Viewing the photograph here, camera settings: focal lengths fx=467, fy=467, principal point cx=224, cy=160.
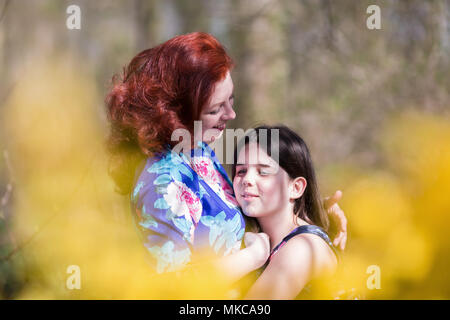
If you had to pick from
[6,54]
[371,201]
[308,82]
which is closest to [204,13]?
[308,82]

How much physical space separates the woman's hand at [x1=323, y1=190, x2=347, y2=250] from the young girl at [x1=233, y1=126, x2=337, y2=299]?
0.30ft

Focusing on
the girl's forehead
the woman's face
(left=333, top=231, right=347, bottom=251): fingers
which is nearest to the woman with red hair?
the woman's face

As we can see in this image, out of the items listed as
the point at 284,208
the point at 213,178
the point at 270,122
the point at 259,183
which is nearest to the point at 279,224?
the point at 284,208

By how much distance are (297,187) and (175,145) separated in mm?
424

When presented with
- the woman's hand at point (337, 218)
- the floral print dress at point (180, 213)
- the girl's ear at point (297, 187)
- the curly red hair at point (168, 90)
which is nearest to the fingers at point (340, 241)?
the woman's hand at point (337, 218)

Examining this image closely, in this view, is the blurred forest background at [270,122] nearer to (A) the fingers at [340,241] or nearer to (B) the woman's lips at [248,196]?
(A) the fingers at [340,241]

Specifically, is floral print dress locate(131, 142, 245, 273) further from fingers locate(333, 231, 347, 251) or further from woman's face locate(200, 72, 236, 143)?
fingers locate(333, 231, 347, 251)

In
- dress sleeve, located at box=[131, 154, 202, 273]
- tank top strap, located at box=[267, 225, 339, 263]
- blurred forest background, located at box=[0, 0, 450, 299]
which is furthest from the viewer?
blurred forest background, located at box=[0, 0, 450, 299]

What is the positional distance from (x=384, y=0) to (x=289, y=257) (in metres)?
2.93

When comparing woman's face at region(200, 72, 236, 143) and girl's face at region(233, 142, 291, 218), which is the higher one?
woman's face at region(200, 72, 236, 143)

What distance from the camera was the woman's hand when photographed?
1.65 meters

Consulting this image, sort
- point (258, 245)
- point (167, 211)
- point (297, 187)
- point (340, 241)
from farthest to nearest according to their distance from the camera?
point (340, 241) → point (297, 187) → point (258, 245) → point (167, 211)

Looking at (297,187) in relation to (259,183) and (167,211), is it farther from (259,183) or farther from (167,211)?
(167,211)

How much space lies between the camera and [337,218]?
5.57 feet
